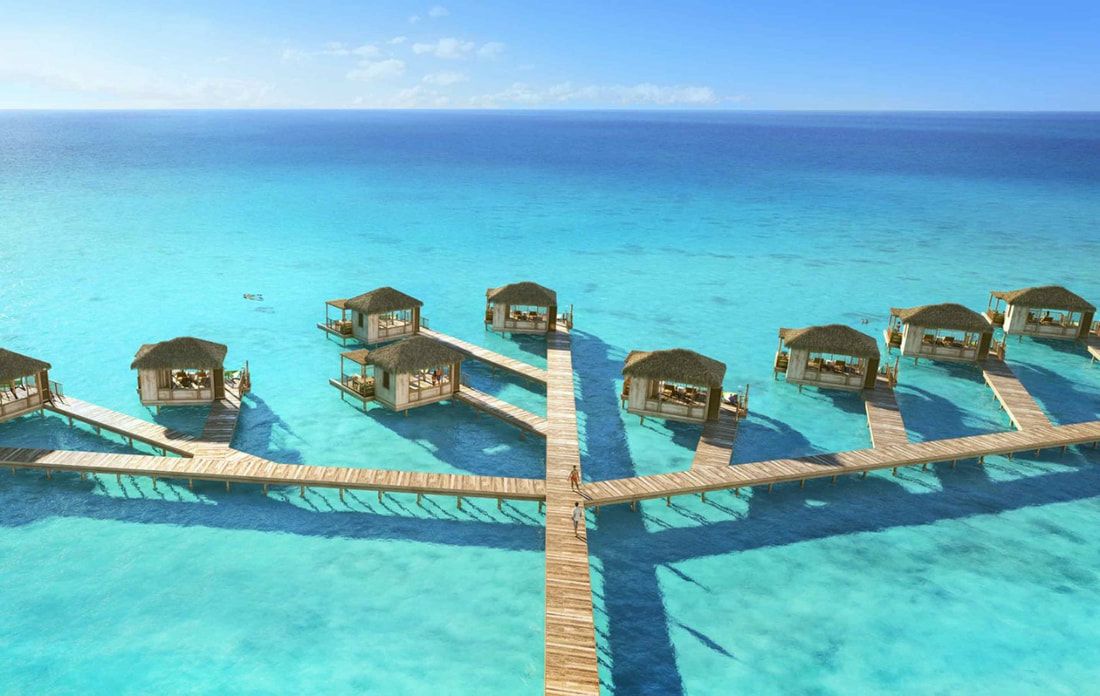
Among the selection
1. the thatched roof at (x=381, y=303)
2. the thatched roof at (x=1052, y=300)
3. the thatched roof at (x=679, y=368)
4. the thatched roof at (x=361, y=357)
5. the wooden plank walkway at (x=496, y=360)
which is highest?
the thatched roof at (x=1052, y=300)

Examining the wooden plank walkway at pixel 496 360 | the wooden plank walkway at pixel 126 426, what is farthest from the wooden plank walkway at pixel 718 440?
the wooden plank walkway at pixel 126 426

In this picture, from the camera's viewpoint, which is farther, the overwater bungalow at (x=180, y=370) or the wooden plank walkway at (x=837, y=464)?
the overwater bungalow at (x=180, y=370)

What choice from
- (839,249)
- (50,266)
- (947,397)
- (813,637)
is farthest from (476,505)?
(839,249)

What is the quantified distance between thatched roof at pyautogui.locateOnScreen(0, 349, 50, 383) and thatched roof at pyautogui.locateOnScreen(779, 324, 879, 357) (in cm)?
3314

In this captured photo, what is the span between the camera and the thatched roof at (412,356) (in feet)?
97.0

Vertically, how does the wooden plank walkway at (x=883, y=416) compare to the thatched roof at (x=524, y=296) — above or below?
below

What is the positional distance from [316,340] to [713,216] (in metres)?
64.3

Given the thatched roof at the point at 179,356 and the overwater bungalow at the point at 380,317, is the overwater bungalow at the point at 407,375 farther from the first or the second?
the overwater bungalow at the point at 380,317

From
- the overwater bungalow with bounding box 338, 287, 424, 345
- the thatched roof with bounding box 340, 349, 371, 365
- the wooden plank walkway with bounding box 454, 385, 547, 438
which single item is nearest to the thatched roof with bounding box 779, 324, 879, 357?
the wooden plank walkway with bounding box 454, 385, 547, 438

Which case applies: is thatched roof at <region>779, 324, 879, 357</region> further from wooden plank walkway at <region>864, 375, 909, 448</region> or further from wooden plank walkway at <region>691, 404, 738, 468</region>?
wooden plank walkway at <region>691, 404, 738, 468</region>

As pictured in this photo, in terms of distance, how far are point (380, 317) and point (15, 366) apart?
16.6 m

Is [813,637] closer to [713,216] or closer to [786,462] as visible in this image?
[786,462]

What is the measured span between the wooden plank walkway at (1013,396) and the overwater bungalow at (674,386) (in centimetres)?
1390

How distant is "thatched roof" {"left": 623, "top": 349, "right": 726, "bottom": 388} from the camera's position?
96.0ft
